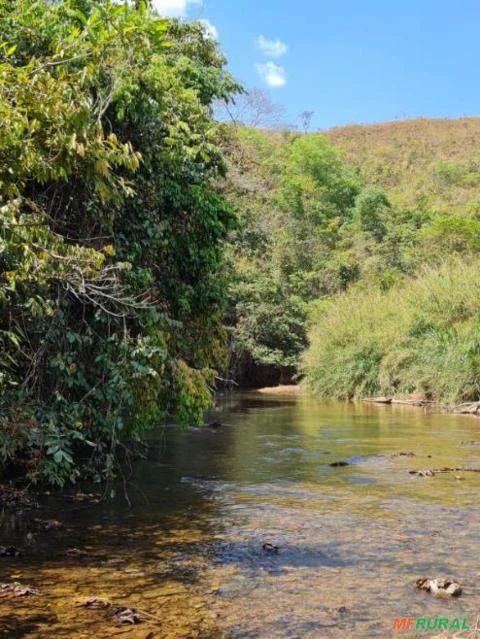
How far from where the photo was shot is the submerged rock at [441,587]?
19.2 feet

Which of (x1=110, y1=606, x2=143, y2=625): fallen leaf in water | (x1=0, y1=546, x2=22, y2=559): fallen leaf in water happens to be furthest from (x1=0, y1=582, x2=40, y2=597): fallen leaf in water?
(x1=0, y1=546, x2=22, y2=559): fallen leaf in water

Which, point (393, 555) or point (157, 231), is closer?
point (393, 555)

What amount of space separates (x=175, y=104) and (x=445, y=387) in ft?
67.4

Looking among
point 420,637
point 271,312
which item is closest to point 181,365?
point 420,637

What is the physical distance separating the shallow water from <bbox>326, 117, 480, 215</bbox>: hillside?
49047 millimetres

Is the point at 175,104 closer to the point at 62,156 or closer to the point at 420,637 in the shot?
the point at 62,156

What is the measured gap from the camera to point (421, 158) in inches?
3383

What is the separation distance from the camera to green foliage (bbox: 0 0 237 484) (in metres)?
6.77

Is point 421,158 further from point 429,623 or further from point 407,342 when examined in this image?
point 429,623

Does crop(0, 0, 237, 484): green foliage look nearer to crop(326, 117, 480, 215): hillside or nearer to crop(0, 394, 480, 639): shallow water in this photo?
crop(0, 394, 480, 639): shallow water

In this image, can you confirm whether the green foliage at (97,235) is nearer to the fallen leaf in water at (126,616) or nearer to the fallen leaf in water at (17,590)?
the fallen leaf in water at (17,590)

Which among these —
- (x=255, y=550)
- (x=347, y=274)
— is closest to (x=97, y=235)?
(x=255, y=550)

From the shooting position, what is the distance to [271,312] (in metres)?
40.8

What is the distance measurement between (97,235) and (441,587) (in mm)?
6398
